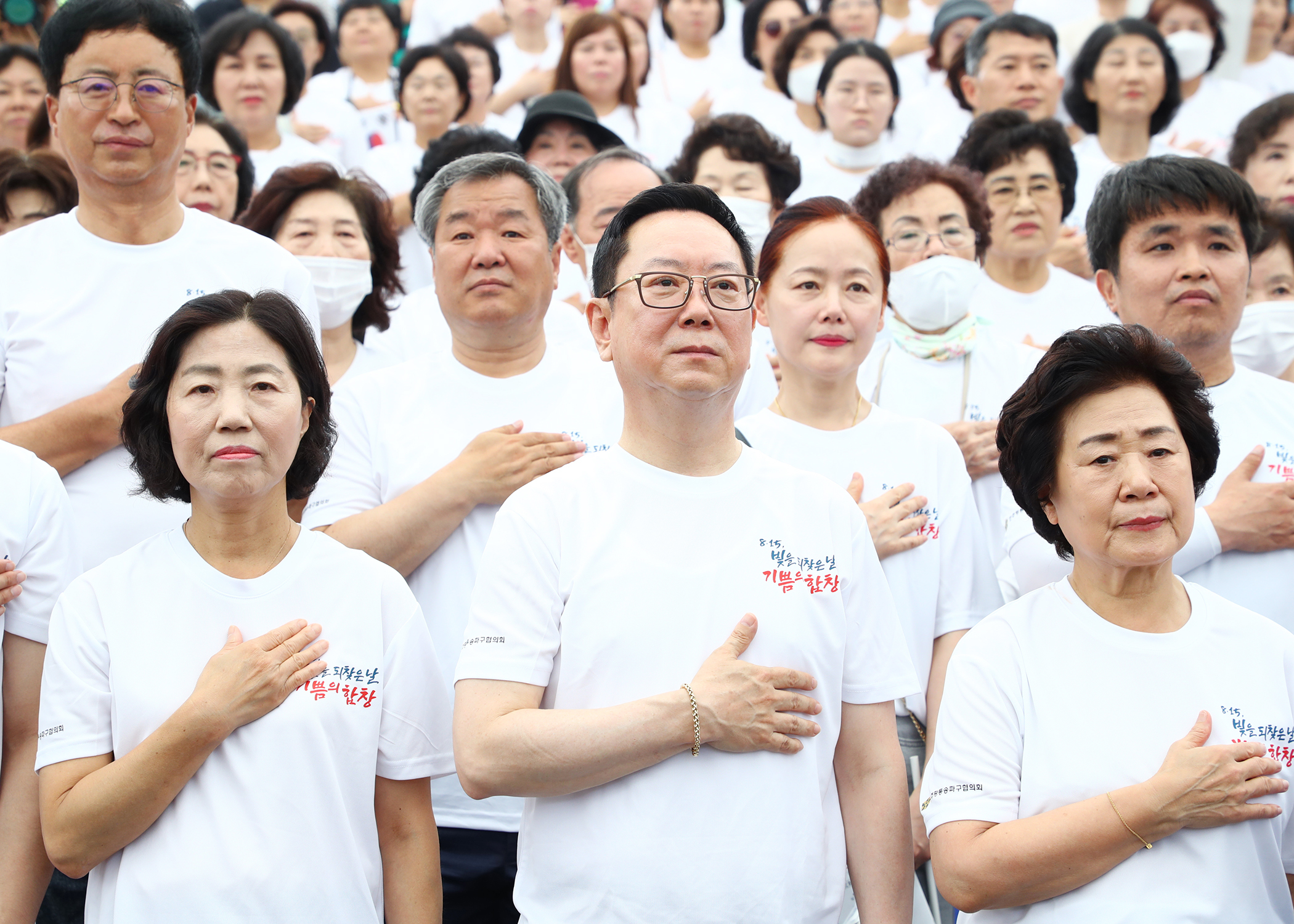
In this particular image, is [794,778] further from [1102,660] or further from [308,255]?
[308,255]

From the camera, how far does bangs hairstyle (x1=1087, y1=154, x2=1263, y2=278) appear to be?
3.94m

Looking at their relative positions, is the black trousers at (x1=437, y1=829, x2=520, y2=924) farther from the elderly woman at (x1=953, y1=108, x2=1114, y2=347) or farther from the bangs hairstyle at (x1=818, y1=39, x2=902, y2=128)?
the bangs hairstyle at (x1=818, y1=39, x2=902, y2=128)

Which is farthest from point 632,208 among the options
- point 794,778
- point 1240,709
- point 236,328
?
point 1240,709

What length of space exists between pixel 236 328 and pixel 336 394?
847 millimetres

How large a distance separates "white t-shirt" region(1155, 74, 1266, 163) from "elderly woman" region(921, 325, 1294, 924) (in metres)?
5.91

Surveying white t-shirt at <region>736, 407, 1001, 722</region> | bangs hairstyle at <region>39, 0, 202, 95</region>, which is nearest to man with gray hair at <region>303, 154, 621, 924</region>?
white t-shirt at <region>736, 407, 1001, 722</region>

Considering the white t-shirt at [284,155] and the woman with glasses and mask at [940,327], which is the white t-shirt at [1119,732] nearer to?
the woman with glasses and mask at [940,327]

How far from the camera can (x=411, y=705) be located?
2.91m

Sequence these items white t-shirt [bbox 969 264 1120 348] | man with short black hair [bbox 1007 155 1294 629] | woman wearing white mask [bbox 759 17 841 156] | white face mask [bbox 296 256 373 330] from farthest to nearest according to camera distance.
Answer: woman wearing white mask [bbox 759 17 841 156] < white t-shirt [bbox 969 264 1120 348] < white face mask [bbox 296 256 373 330] < man with short black hair [bbox 1007 155 1294 629]

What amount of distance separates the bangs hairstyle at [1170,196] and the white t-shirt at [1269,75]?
6.49m

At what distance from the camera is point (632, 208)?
2.91 meters

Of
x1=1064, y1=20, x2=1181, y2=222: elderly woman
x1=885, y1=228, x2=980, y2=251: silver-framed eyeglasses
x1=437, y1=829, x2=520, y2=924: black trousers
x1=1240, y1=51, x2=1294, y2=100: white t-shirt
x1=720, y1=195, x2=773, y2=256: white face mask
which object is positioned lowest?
x1=437, y1=829, x2=520, y2=924: black trousers

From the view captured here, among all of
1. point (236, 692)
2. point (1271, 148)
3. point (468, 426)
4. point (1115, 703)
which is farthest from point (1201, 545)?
point (1271, 148)

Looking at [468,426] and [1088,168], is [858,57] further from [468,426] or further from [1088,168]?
[468,426]
